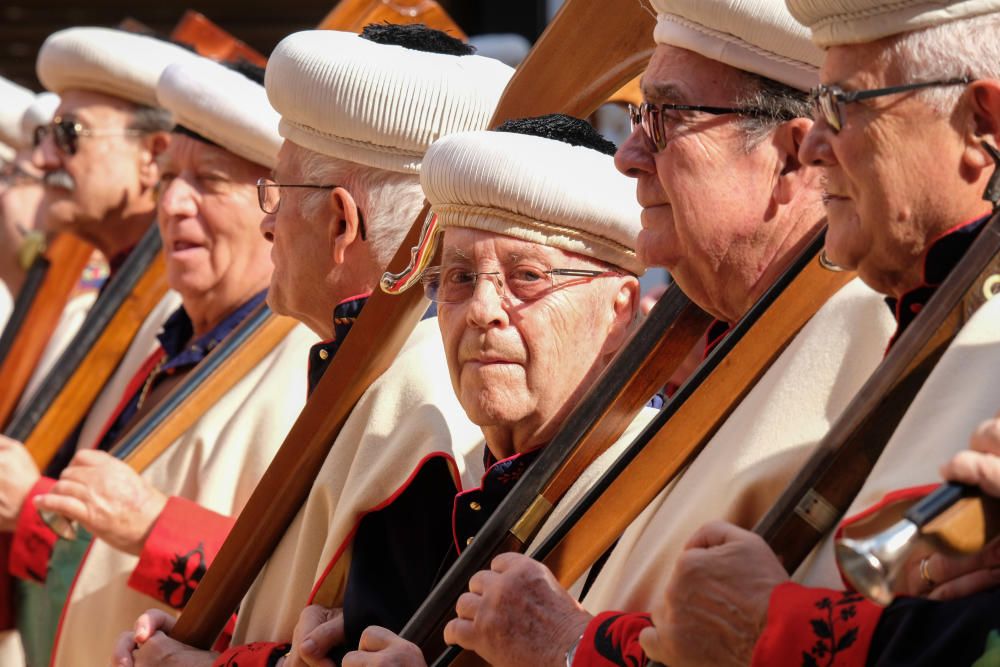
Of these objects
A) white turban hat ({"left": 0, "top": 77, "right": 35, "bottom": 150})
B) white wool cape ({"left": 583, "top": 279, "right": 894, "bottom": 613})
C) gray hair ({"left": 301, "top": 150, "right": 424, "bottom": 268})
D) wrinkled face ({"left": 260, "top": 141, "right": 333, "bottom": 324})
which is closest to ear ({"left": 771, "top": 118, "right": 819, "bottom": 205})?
white wool cape ({"left": 583, "top": 279, "right": 894, "bottom": 613})

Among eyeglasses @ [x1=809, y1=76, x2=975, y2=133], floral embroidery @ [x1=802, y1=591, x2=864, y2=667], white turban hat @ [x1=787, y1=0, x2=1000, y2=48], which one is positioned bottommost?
floral embroidery @ [x1=802, y1=591, x2=864, y2=667]

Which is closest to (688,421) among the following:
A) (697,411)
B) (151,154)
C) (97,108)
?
(697,411)

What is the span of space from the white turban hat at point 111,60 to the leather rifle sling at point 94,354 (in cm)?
45

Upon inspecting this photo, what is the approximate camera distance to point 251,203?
198 inches

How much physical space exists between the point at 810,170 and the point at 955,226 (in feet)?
2.13

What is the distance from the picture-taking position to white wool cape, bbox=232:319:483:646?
12.0ft

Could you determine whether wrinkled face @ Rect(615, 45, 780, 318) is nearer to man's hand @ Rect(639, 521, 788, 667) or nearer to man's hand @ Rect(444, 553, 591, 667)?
man's hand @ Rect(444, 553, 591, 667)

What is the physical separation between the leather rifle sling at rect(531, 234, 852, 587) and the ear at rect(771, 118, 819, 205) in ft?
0.50

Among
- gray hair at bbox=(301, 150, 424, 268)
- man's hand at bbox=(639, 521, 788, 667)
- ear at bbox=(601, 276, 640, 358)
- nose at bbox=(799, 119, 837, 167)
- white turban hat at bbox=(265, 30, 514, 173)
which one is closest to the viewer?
man's hand at bbox=(639, 521, 788, 667)

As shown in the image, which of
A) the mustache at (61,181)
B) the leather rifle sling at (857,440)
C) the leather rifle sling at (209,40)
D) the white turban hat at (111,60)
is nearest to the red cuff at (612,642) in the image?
the leather rifle sling at (857,440)

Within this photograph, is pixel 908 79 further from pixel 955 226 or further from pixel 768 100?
pixel 768 100

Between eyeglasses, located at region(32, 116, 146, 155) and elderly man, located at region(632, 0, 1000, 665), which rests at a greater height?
eyeglasses, located at region(32, 116, 146, 155)

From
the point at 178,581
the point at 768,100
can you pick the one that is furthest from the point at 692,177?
the point at 178,581

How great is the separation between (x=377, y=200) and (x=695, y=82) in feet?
3.44
